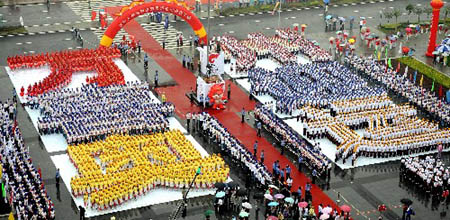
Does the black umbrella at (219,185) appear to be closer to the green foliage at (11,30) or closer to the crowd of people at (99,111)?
the crowd of people at (99,111)

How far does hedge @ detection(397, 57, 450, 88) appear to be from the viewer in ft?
244

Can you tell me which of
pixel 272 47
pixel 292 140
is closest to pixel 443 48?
pixel 272 47

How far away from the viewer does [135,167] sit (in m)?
55.1

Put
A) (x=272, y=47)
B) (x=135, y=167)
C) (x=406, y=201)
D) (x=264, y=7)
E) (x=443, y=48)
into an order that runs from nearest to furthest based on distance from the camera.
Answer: (x=406, y=201), (x=135, y=167), (x=443, y=48), (x=272, y=47), (x=264, y=7)

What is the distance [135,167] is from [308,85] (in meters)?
21.7

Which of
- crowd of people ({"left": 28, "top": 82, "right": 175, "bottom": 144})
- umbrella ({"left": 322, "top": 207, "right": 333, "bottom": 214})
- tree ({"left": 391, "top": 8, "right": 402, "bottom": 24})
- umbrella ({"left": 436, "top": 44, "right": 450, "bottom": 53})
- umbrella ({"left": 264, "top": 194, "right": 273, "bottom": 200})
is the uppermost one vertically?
tree ({"left": 391, "top": 8, "right": 402, "bottom": 24})

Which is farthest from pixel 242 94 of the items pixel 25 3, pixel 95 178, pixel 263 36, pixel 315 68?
pixel 25 3

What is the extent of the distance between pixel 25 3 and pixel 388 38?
4403 centimetres

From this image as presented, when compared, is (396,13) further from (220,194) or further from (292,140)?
(220,194)

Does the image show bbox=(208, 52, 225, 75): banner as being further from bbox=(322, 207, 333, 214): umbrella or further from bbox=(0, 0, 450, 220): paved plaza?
bbox=(322, 207, 333, 214): umbrella

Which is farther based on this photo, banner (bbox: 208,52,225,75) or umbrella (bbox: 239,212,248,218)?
banner (bbox: 208,52,225,75)

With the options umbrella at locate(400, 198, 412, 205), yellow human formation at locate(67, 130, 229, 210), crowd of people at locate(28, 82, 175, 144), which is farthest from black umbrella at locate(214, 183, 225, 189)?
crowd of people at locate(28, 82, 175, 144)

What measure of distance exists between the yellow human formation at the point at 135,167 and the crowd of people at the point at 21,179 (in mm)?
2642

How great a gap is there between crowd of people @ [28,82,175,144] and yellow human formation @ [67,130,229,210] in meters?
1.53
